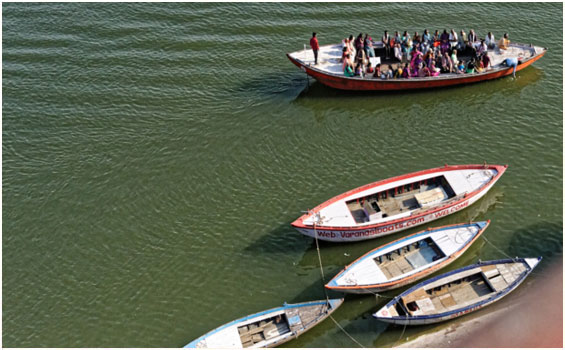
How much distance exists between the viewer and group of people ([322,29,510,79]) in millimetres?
49500

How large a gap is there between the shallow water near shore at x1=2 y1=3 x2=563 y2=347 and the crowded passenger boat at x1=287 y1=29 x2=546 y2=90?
1.47m

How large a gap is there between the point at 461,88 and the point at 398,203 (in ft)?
55.0

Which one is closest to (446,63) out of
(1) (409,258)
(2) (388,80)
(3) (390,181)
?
(2) (388,80)

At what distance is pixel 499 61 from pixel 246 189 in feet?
87.5

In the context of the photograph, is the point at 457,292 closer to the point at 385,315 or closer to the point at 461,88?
the point at 385,315

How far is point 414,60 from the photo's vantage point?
49656 millimetres

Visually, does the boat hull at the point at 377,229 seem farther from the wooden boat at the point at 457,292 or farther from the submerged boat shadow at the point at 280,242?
the wooden boat at the point at 457,292

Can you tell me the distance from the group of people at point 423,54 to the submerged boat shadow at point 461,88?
1555 millimetres

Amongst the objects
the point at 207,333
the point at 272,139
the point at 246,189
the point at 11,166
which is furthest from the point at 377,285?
the point at 11,166

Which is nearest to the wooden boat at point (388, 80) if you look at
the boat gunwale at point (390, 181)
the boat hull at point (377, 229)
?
the boat gunwale at point (390, 181)

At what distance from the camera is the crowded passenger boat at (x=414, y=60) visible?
4950 cm

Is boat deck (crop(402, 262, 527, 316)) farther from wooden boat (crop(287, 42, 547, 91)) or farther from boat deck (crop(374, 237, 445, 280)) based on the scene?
wooden boat (crop(287, 42, 547, 91))

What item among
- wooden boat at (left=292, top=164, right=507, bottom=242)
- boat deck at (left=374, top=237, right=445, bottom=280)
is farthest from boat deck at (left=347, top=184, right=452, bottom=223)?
boat deck at (left=374, top=237, right=445, bottom=280)

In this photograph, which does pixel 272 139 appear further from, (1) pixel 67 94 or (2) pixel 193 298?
(1) pixel 67 94
